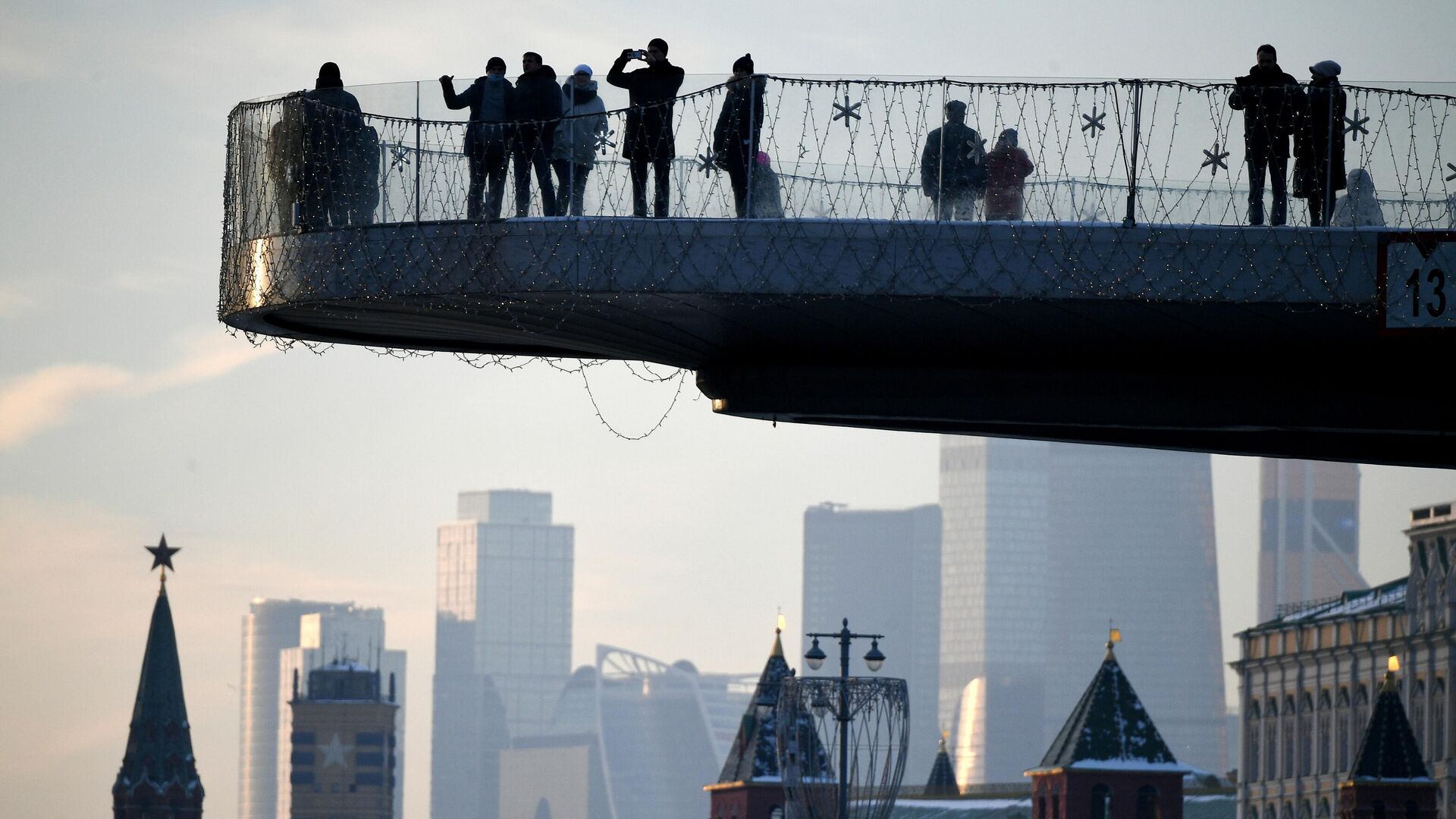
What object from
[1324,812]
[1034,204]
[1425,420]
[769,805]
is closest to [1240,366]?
[1425,420]

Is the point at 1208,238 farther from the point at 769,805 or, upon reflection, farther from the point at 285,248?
the point at 769,805

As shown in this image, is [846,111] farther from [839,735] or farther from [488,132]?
[839,735]

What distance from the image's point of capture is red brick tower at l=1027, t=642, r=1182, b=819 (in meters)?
97.1

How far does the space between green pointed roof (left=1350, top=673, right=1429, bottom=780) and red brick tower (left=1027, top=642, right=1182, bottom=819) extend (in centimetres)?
805

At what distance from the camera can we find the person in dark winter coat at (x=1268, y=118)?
124ft

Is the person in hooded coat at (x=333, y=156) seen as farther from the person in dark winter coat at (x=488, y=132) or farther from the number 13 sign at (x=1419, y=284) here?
the number 13 sign at (x=1419, y=284)

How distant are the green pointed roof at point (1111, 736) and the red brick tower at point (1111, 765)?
0.08ft

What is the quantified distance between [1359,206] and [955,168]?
16.7 feet

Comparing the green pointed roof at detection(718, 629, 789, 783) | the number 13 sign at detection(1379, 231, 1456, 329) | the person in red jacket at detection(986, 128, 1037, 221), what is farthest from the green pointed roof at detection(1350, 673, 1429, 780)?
the number 13 sign at detection(1379, 231, 1456, 329)

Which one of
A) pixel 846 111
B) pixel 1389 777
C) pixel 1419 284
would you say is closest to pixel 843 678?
pixel 1389 777

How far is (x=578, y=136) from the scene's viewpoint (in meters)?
39.6

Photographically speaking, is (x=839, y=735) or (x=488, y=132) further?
(x=839, y=735)

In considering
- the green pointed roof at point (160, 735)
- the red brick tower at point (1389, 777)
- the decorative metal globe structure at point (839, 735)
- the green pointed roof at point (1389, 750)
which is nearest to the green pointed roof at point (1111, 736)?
the green pointed roof at point (1389, 750)

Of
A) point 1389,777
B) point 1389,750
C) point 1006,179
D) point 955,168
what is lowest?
point 1389,777
